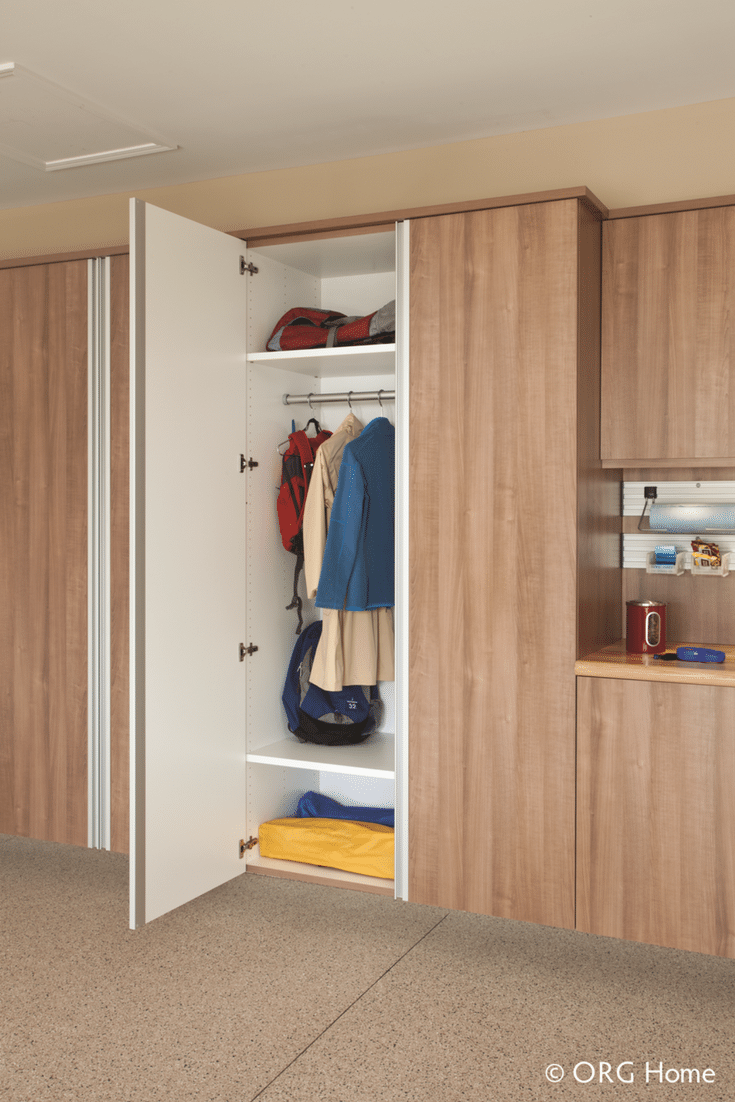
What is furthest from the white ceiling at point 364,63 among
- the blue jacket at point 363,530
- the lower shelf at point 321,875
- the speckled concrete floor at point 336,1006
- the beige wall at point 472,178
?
the speckled concrete floor at point 336,1006

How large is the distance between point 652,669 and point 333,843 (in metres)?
1.32

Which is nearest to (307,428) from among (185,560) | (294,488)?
(294,488)

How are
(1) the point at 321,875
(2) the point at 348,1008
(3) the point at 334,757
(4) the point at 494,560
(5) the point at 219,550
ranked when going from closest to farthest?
(2) the point at 348,1008
(4) the point at 494,560
(5) the point at 219,550
(1) the point at 321,875
(3) the point at 334,757

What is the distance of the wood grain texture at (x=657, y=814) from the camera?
102 inches

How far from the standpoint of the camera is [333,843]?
328 cm

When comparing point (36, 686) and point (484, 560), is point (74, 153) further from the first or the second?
point (484, 560)

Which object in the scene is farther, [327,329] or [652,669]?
[327,329]

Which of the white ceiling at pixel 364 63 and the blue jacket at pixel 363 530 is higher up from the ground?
the white ceiling at pixel 364 63

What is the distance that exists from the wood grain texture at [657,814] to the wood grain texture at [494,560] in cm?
7

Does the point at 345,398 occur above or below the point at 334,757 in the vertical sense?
above

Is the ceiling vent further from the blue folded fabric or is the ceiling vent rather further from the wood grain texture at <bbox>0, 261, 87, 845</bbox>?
the blue folded fabric

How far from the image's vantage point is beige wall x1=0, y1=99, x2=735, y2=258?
3162 millimetres

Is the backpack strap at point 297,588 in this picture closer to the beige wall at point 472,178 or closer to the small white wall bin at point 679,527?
the small white wall bin at point 679,527

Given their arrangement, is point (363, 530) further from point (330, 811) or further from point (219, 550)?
point (330, 811)
